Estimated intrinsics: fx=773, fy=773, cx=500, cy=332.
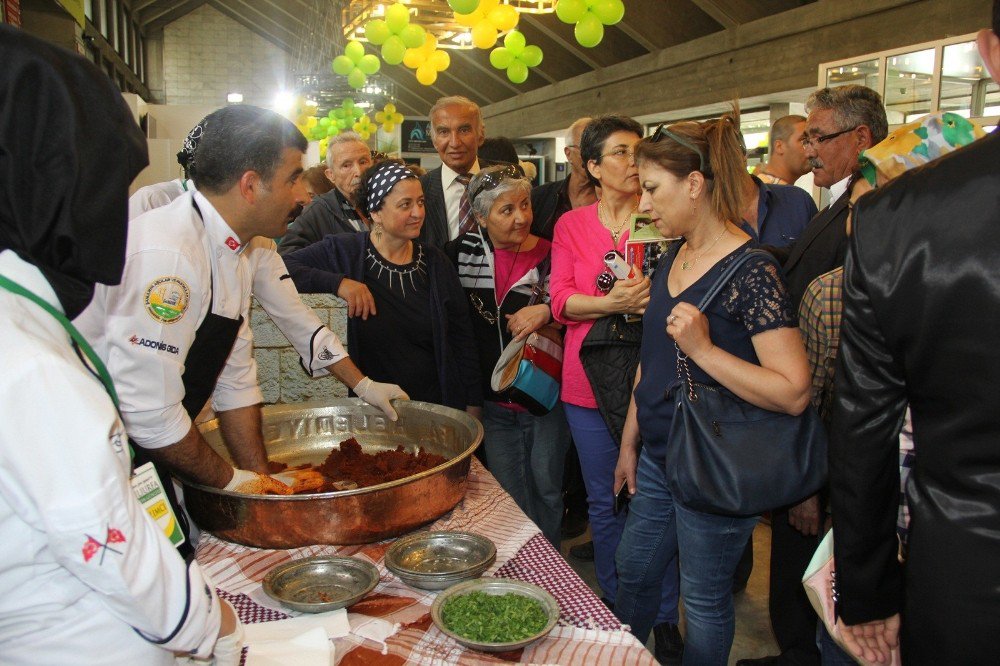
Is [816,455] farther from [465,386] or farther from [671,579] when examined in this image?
[465,386]

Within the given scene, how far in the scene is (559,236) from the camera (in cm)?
264

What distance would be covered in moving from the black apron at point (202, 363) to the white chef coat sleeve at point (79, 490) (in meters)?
0.79

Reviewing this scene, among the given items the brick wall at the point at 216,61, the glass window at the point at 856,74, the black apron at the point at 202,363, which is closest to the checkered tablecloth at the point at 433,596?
the black apron at the point at 202,363

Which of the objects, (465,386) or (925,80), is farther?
(925,80)

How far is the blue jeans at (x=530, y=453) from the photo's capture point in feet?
9.14

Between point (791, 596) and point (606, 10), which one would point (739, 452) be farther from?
point (606, 10)

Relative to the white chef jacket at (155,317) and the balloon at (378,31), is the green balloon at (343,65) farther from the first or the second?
the white chef jacket at (155,317)

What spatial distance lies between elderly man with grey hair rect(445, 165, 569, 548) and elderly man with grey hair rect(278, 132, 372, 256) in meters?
0.82

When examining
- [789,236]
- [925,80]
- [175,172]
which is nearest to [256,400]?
[789,236]

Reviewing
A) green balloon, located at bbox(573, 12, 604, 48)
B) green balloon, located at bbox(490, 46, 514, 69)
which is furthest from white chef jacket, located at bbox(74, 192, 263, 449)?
green balloon, located at bbox(490, 46, 514, 69)

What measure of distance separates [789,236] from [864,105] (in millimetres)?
510

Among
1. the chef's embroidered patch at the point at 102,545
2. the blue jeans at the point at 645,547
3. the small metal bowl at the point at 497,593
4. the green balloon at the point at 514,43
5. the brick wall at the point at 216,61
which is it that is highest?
the brick wall at the point at 216,61

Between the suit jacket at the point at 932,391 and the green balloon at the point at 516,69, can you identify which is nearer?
the suit jacket at the point at 932,391

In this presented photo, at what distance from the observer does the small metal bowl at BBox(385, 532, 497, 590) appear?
1442 millimetres
